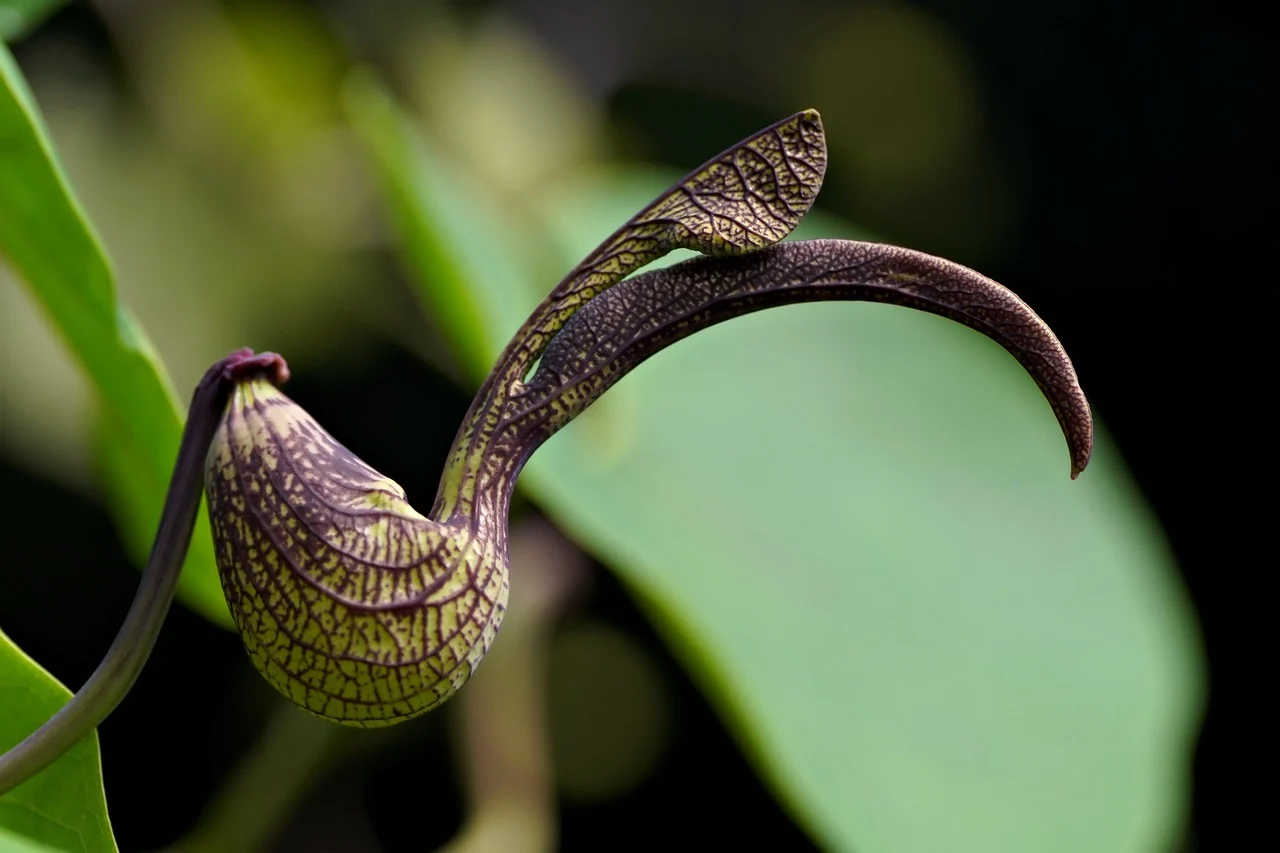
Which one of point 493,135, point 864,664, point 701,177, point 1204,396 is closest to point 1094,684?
point 864,664

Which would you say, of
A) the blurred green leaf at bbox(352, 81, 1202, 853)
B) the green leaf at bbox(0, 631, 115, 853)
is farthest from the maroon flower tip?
the blurred green leaf at bbox(352, 81, 1202, 853)

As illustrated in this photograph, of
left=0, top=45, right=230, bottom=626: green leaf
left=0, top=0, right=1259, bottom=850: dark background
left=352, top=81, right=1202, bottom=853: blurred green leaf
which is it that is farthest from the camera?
left=0, top=0, right=1259, bottom=850: dark background

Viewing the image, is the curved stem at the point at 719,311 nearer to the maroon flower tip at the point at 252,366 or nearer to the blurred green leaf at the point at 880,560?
the maroon flower tip at the point at 252,366

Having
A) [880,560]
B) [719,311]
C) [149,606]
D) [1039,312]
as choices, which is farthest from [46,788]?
[1039,312]

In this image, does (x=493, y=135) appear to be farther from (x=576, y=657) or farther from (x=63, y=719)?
(x=63, y=719)

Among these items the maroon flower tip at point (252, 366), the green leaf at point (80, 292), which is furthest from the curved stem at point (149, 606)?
the green leaf at point (80, 292)

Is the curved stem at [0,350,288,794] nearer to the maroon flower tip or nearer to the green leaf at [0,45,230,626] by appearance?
the maroon flower tip
